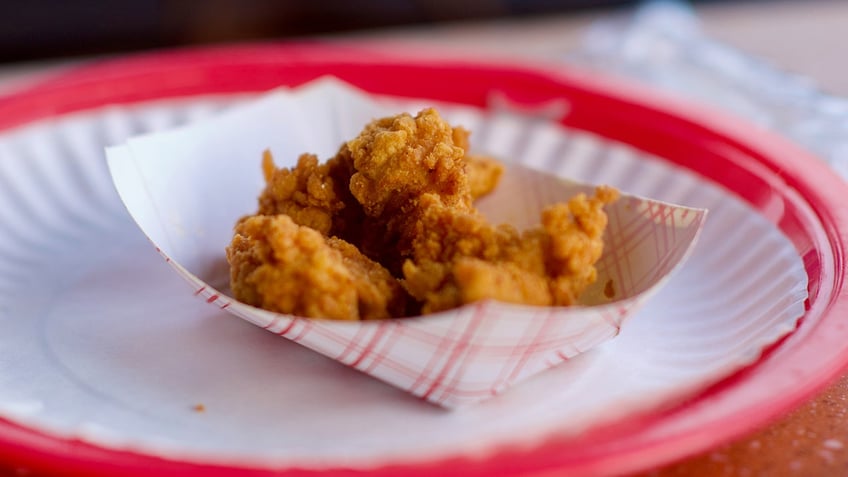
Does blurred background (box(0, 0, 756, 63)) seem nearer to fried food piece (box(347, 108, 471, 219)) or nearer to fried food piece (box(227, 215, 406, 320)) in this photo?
fried food piece (box(347, 108, 471, 219))

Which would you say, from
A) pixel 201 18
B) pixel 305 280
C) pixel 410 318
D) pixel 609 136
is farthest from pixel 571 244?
pixel 201 18

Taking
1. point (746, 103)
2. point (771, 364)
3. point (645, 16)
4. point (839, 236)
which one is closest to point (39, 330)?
point (771, 364)

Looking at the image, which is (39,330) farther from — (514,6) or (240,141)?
(514,6)

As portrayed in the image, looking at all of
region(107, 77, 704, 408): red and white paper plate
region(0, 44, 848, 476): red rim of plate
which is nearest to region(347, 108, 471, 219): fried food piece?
region(107, 77, 704, 408): red and white paper plate

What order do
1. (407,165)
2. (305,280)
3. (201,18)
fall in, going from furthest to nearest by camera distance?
1. (201,18)
2. (407,165)
3. (305,280)

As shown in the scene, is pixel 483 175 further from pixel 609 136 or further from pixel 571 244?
pixel 609 136

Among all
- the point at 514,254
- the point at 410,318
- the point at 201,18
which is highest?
the point at 514,254
